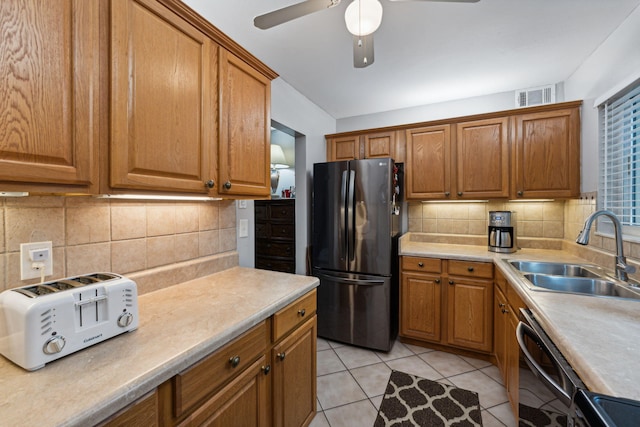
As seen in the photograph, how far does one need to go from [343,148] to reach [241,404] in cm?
→ 260

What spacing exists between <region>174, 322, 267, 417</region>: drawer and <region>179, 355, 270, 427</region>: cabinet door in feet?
0.11

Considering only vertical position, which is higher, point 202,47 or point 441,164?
point 202,47

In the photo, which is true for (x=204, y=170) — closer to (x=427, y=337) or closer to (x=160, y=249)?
(x=160, y=249)

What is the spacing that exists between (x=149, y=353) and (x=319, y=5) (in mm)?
1461

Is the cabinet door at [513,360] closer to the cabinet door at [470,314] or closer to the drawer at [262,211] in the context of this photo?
the cabinet door at [470,314]

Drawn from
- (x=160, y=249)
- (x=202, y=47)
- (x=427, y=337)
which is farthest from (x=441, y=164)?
(x=160, y=249)

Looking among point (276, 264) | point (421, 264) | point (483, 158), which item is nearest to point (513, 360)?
point (421, 264)

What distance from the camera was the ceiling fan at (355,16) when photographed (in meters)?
1.17

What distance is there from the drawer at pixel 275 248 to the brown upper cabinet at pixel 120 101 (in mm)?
2177

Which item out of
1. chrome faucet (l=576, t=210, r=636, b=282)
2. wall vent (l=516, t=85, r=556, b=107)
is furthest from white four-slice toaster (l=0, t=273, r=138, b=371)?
wall vent (l=516, t=85, r=556, b=107)

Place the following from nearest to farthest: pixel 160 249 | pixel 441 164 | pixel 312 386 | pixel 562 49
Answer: pixel 160 249
pixel 312 386
pixel 562 49
pixel 441 164

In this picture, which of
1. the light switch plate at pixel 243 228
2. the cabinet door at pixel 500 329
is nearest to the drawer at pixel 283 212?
the light switch plate at pixel 243 228

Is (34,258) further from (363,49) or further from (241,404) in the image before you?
(363,49)

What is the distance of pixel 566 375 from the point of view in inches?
32.1
